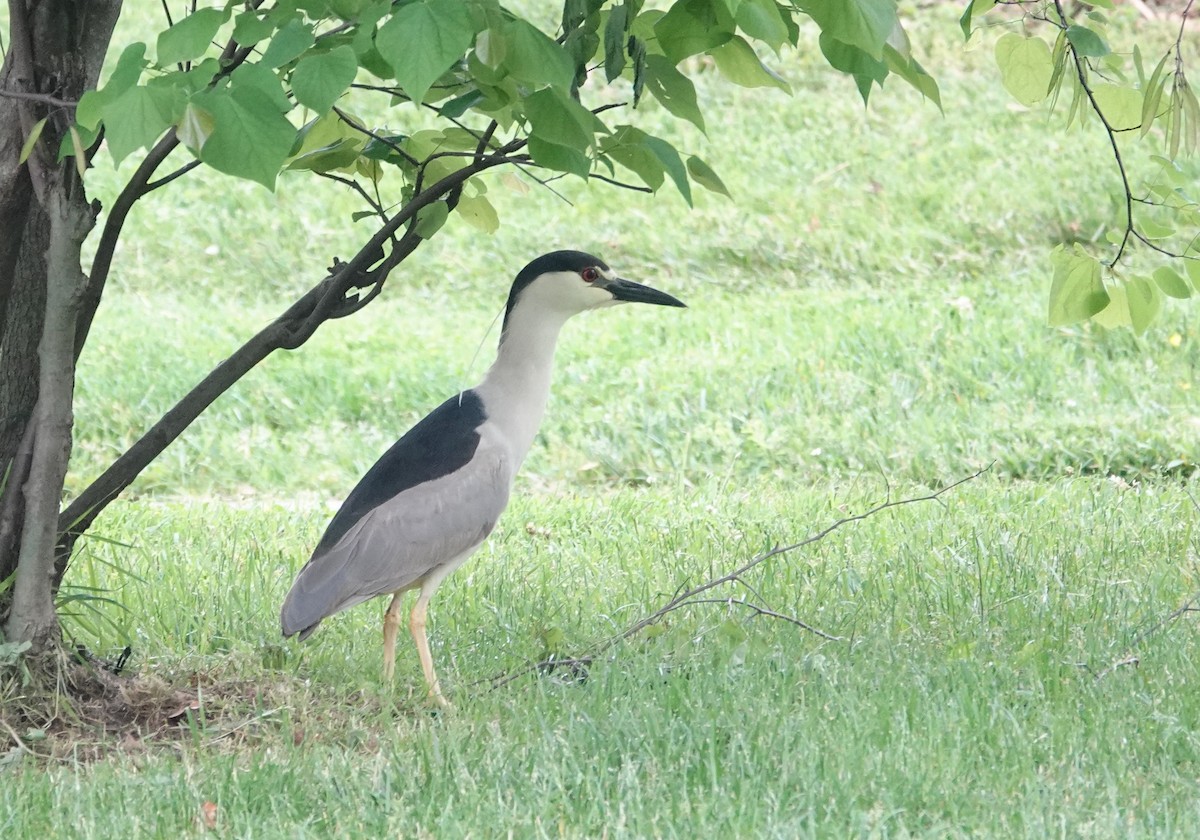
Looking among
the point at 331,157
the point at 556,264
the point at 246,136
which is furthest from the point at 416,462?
the point at 246,136

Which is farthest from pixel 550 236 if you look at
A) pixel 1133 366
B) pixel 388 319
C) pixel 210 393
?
pixel 210 393

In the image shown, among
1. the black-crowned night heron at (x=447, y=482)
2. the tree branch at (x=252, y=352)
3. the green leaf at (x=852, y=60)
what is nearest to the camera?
the green leaf at (x=852, y=60)

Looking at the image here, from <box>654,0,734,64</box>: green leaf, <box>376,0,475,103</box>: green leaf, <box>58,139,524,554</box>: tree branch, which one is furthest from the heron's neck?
<box>376,0,475,103</box>: green leaf

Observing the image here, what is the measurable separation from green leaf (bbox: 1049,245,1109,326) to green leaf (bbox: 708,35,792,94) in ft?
3.44

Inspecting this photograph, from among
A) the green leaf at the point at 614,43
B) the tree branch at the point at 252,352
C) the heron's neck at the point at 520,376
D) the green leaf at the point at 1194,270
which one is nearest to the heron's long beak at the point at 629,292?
the heron's neck at the point at 520,376

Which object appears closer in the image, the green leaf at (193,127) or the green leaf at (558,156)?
the green leaf at (193,127)

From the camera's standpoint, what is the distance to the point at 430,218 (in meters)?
3.85

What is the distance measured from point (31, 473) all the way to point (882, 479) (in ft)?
14.7

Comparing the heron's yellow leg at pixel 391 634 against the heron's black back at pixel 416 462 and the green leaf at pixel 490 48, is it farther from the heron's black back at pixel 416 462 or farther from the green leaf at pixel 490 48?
the green leaf at pixel 490 48

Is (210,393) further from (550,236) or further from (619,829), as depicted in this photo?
(550,236)

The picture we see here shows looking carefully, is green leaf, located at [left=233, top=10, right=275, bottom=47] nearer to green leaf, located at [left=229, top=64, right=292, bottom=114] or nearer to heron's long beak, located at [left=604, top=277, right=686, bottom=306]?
green leaf, located at [left=229, top=64, right=292, bottom=114]

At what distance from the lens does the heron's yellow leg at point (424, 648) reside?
13.1ft

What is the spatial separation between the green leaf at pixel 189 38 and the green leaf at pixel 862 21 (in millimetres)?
1135

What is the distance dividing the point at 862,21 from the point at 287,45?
3.49ft
